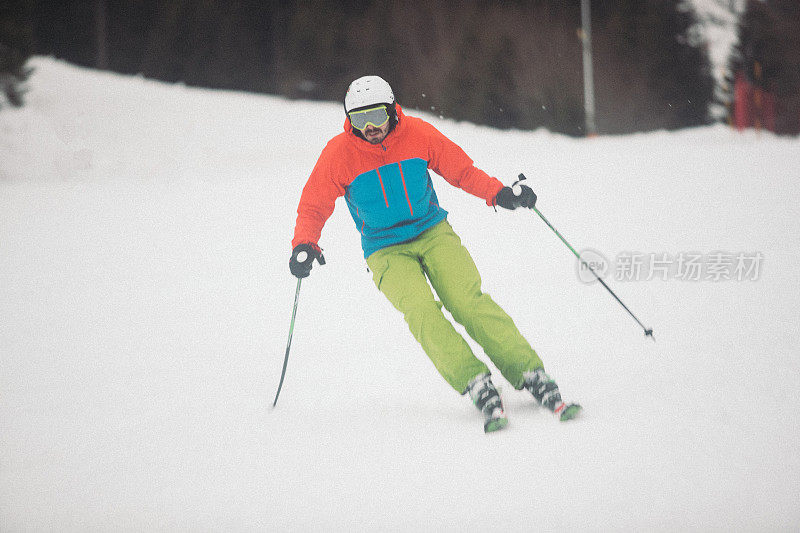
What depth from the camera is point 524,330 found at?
15.2ft

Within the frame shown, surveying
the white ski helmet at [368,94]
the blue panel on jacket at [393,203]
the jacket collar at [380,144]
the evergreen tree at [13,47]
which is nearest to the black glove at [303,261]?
the blue panel on jacket at [393,203]

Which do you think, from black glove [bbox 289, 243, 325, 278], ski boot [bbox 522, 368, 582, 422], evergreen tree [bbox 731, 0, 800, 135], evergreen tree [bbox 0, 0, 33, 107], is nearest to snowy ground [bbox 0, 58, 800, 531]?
ski boot [bbox 522, 368, 582, 422]

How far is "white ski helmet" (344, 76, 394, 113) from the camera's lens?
113 inches

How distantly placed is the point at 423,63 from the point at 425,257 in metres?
14.6

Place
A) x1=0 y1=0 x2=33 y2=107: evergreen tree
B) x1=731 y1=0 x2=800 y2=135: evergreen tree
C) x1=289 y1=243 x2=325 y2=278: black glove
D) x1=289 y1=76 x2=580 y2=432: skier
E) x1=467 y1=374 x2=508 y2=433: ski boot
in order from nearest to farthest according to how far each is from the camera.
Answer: x1=467 y1=374 x2=508 y2=433: ski boot → x1=289 y1=76 x2=580 y2=432: skier → x1=289 y1=243 x2=325 y2=278: black glove → x1=0 y1=0 x2=33 y2=107: evergreen tree → x1=731 y1=0 x2=800 y2=135: evergreen tree

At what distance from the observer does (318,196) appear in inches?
123

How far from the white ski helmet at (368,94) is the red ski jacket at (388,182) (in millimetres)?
119

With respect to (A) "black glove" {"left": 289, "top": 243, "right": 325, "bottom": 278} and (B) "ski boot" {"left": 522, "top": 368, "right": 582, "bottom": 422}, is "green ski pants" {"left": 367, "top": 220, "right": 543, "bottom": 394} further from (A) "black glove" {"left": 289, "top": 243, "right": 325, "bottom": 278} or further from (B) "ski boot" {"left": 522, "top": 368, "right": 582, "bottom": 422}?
(A) "black glove" {"left": 289, "top": 243, "right": 325, "bottom": 278}

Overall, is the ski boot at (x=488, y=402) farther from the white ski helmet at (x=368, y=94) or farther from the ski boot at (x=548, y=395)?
the white ski helmet at (x=368, y=94)

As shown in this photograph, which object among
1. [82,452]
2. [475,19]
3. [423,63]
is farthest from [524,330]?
[475,19]

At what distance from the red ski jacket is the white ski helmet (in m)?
0.12

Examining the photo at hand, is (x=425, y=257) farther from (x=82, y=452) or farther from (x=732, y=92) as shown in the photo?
(x=732, y=92)

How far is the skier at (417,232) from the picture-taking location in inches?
111

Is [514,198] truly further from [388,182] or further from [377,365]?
[377,365]
